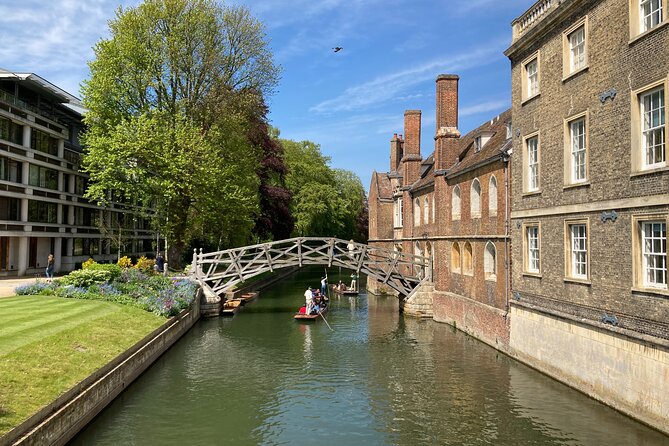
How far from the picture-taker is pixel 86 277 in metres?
21.2

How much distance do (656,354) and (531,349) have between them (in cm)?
550

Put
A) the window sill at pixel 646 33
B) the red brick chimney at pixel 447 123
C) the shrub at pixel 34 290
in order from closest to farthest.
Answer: the window sill at pixel 646 33 < the shrub at pixel 34 290 < the red brick chimney at pixel 447 123

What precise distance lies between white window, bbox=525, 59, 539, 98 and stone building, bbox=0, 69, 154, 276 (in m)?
25.7

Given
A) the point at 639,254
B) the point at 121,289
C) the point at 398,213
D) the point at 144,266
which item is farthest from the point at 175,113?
the point at 639,254

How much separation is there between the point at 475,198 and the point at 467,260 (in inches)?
105

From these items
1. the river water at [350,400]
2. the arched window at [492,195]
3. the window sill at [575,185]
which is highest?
the arched window at [492,195]

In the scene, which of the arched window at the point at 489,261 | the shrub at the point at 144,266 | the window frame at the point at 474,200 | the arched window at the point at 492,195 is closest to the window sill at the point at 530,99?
the arched window at the point at 492,195

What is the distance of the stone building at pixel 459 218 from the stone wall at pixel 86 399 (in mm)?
11383

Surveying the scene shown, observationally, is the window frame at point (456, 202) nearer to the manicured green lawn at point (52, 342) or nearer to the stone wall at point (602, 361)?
the stone wall at point (602, 361)

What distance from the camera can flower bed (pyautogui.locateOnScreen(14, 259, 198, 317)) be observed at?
19719 millimetres

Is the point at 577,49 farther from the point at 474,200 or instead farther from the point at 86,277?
the point at 86,277

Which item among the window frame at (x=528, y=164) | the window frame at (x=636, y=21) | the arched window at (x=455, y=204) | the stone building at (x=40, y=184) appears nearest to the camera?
the window frame at (x=636, y=21)

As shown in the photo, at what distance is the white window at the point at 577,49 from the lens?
1329cm

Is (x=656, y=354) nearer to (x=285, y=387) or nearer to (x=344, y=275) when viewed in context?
(x=285, y=387)
